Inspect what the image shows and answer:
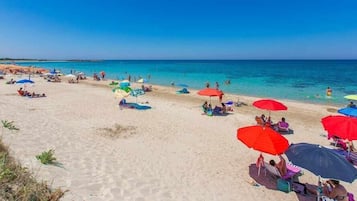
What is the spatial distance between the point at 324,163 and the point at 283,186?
1562mm

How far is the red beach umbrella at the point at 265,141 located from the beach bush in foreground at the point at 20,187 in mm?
4837

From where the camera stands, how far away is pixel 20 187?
13.9ft

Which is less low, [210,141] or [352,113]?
[352,113]

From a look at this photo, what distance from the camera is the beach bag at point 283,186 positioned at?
696cm

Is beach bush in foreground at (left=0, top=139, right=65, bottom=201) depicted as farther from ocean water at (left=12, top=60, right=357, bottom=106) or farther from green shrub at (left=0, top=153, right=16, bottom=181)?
ocean water at (left=12, top=60, right=357, bottom=106)

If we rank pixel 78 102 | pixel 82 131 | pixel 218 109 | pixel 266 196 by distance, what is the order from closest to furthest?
pixel 266 196 < pixel 82 131 < pixel 218 109 < pixel 78 102

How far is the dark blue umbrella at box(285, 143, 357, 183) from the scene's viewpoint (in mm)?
5631

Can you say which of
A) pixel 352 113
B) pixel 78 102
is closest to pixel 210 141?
pixel 352 113

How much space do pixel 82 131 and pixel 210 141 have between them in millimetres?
5270

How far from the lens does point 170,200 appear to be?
571cm

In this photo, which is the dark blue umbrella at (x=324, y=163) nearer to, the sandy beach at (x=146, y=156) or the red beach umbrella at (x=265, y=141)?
the red beach umbrella at (x=265, y=141)

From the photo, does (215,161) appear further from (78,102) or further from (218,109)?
(78,102)

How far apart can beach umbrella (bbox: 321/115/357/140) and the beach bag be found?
8.77 ft

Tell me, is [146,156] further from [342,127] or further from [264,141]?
[342,127]
